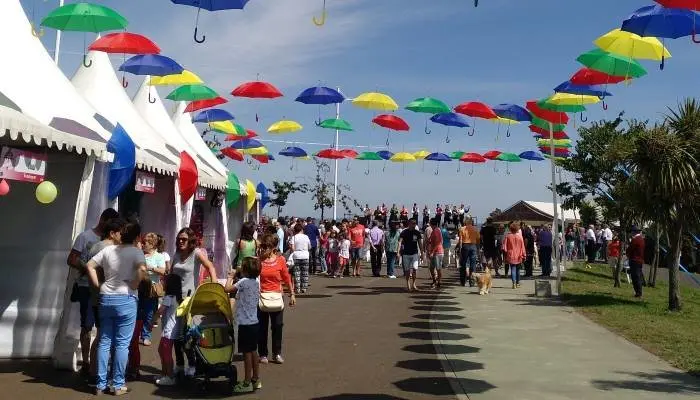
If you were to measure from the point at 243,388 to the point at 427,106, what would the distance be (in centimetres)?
1538

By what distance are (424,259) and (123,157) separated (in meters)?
19.1

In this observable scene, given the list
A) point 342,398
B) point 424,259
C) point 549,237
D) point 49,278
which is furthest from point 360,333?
point 424,259

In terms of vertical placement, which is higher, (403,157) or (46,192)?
(403,157)

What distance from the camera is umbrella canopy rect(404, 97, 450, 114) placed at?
20969 millimetres

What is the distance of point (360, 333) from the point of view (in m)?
10.5

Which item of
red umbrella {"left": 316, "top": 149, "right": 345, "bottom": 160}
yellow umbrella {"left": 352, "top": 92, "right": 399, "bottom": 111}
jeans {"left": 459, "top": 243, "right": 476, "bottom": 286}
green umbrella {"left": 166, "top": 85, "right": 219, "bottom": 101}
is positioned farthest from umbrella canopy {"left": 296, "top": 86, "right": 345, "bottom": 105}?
red umbrella {"left": 316, "top": 149, "right": 345, "bottom": 160}

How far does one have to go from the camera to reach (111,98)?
1318 centimetres

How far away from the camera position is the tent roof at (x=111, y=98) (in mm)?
12742

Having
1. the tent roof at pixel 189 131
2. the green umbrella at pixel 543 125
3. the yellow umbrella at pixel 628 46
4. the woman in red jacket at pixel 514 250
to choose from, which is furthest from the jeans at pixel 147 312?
the green umbrella at pixel 543 125

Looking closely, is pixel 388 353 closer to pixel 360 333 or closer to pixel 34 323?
pixel 360 333

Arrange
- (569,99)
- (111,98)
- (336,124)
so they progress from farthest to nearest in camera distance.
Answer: (336,124) → (569,99) → (111,98)

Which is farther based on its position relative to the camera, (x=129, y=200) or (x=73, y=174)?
(x=129, y=200)

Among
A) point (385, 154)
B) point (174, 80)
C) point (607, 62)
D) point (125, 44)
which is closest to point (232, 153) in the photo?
point (385, 154)

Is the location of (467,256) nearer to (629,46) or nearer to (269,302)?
(629,46)
